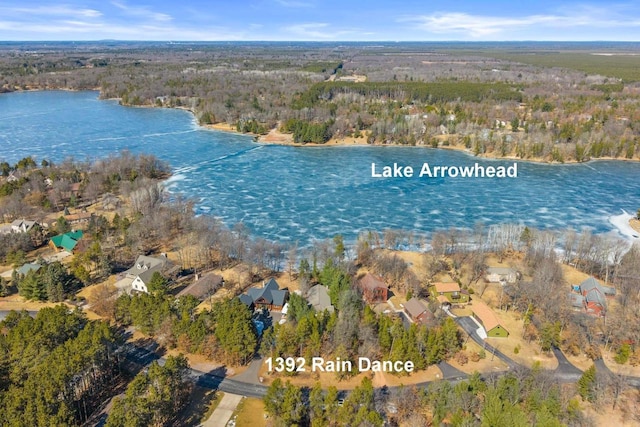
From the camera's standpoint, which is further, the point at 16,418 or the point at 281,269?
the point at 281,269

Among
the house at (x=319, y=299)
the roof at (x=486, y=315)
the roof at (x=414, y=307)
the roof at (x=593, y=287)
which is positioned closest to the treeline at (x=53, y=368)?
the house at (x=319, y=299)

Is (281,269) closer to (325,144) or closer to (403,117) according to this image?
(325,144)

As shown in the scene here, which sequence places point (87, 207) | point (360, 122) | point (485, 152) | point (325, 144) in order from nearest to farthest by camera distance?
point (87, 207) → point (485, 152) → point (325, 144) → point (360, 122)

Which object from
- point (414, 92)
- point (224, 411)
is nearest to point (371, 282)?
point (224, 411)

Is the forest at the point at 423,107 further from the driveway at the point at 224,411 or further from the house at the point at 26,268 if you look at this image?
the driveway at the point at 224,411

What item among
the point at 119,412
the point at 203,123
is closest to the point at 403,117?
the point at 203,123
